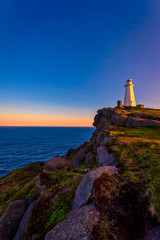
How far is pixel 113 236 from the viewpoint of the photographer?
4.02 meters

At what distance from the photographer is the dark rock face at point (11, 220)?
759 cm

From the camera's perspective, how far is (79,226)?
4434 mm

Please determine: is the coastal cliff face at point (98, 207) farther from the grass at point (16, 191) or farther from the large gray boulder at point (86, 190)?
the grass at point (16, 191)

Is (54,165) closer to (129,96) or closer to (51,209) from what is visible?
(51,209)

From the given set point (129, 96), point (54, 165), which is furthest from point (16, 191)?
point (129, 96)

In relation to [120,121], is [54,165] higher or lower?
lower

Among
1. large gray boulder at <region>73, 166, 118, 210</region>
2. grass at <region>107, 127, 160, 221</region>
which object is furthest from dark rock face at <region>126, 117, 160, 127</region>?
large gray boulder at <region>73, 166, 118, 210</region>

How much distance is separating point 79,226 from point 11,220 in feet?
21.4

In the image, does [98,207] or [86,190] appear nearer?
[98,207]

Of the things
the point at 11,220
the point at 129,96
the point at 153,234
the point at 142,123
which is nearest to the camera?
the point at 153,234

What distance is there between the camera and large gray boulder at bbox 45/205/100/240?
13.7ft

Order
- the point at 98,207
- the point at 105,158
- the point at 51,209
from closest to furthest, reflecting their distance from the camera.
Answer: the point at 98,207 → the point at 51,209 → the point at 105,158

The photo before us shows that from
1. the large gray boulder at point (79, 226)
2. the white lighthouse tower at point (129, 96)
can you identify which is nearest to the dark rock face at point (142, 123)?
the large gray boulder at point (79, 226)

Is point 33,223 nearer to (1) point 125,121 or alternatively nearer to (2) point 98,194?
(2) point 98,194
